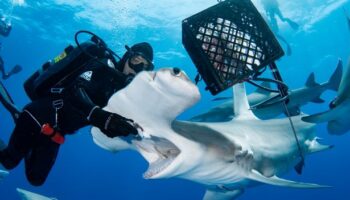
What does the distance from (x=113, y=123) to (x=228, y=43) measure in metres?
1.36

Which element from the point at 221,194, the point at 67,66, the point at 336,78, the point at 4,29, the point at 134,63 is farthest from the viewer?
the point at 4,29

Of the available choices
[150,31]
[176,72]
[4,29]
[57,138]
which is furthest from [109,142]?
[150,31]

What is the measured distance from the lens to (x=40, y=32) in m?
29.4

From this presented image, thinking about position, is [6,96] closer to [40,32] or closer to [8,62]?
[40,32]

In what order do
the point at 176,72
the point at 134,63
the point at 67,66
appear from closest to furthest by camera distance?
the point at 176,72 → the point at 67,66 → the point at 134,63

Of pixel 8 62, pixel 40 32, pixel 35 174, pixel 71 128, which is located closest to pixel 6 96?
pixel 35 174

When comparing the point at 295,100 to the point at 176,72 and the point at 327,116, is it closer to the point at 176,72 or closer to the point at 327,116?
the point at 327,116

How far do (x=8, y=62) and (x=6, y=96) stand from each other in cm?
3657

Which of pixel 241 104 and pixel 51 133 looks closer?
pixel 51 133

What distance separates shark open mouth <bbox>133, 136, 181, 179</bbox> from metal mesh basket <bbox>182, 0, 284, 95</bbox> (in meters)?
0.80

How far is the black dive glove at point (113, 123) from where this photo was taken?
2680 millimetres

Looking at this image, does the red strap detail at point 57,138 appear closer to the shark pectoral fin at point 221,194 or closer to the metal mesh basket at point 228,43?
the metal mesh basket at point 228,43

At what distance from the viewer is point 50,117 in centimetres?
407

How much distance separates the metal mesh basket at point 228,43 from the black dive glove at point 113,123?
33.4 inches
